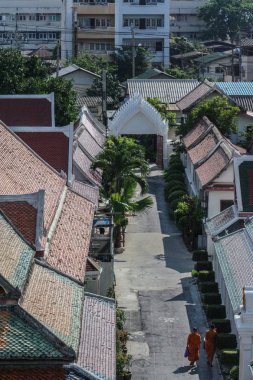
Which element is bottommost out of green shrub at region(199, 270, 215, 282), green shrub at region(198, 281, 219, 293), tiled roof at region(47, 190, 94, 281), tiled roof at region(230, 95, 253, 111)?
green shrub at region(198, 281, 219, 293)

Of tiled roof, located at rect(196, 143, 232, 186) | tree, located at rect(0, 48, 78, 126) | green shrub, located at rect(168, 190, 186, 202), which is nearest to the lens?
tiled roof, located at rect(196, 143, 232, 186)

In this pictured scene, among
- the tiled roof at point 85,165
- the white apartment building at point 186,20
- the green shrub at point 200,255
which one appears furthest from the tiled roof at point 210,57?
the green shrub at point 200,255

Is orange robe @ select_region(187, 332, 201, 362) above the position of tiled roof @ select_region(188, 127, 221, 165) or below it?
below

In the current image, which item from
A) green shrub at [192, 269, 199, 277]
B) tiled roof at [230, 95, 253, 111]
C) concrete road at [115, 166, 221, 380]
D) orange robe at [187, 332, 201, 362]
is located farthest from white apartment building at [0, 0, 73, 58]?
orange robe at [187, 332, 201, 362]

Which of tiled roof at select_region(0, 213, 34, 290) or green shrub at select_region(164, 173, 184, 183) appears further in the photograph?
green shrub at select_region(164, 173, 184, 183)

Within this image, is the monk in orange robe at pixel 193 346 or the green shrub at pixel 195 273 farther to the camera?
the green shrub at pixel 195 273

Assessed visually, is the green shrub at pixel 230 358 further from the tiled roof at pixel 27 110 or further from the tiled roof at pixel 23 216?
the tiled roof at pixel 27 110

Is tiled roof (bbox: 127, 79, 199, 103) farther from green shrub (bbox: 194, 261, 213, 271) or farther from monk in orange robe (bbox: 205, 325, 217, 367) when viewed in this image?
monk in orange robe (bbox: 205, 325, 217, 367)
